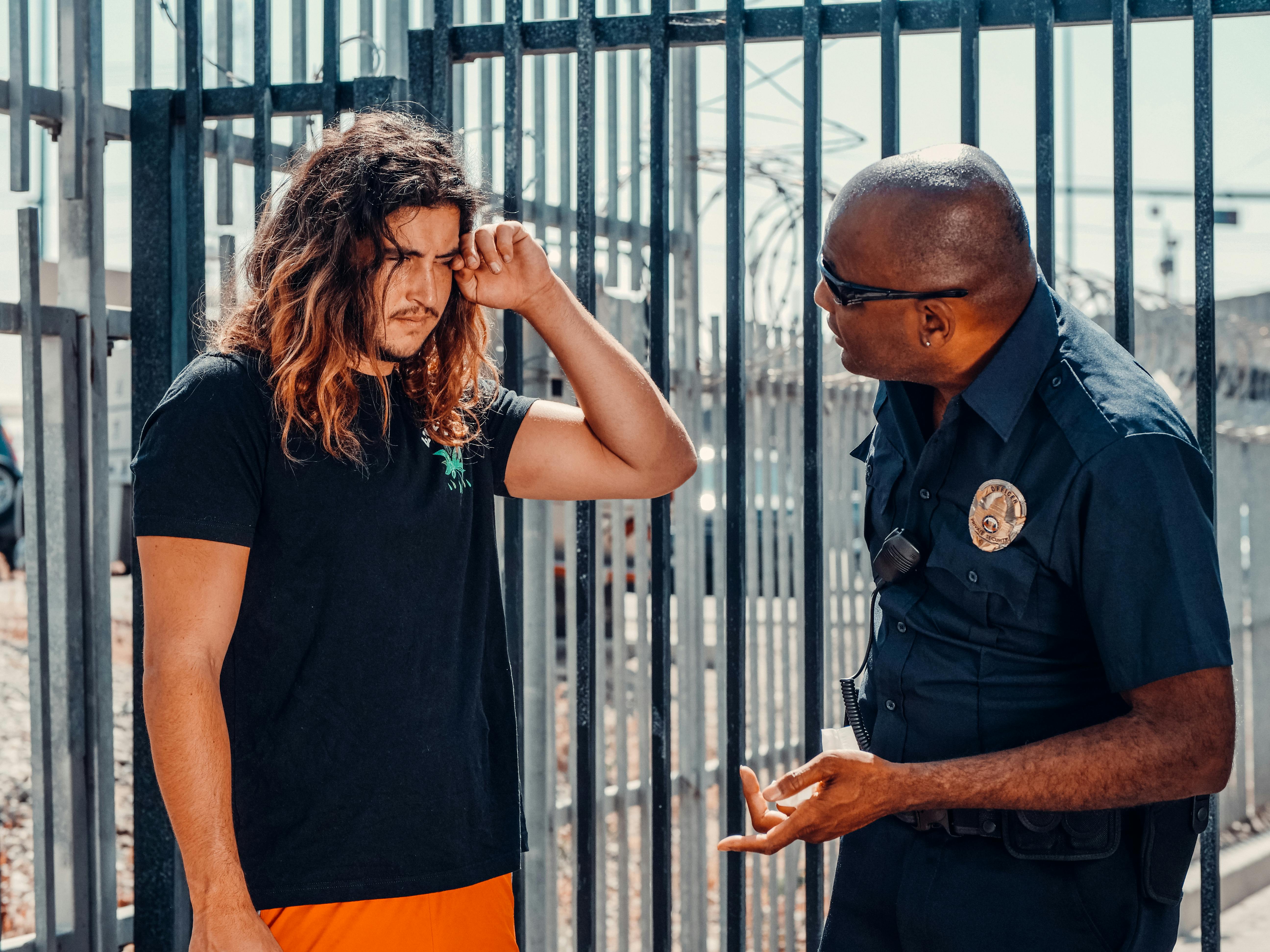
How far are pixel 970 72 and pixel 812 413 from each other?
0.79 m

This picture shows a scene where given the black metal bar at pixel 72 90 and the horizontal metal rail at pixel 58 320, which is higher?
the black metal bar at pixel 72 90

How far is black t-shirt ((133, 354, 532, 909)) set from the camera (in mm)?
1782

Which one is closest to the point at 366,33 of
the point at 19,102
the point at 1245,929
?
the point at 19,102

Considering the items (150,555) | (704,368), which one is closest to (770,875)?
(704,368)

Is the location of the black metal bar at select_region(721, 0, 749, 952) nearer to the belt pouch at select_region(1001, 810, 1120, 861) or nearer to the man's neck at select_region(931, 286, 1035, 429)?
the man's neck at select_region(931, 286, 1035, 429)

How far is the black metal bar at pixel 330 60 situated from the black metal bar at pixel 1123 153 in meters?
1.77

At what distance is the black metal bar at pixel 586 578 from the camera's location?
8.43 feet

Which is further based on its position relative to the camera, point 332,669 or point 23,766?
point 23,766

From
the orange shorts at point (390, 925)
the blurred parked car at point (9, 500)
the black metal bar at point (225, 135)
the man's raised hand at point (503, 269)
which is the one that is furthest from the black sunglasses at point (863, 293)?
the blurred parked car at point (9, 500)

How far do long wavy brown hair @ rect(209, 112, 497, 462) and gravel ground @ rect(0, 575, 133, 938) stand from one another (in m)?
1.36

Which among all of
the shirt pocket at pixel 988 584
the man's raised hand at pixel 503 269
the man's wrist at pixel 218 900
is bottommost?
the man's wrist at pixel 218 900

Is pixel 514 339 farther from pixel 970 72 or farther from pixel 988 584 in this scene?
pixel 988 584

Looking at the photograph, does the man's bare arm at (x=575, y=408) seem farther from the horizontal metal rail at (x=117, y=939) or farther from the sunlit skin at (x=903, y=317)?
the horizontal metal rail at (x=117, y=939)

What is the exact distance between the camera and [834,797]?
1.69 m
